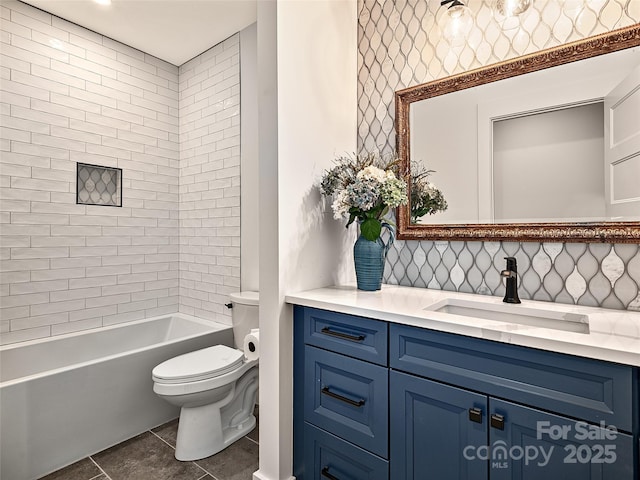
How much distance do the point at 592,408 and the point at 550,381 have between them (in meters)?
0.10

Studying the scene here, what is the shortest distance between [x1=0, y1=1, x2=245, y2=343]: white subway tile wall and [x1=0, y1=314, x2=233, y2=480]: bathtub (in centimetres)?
15

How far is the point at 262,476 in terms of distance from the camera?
1.58 meters

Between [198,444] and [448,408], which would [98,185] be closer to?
[198,444]

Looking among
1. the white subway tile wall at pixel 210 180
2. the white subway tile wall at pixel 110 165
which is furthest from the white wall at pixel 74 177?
the white subway tile wall at pixel 210 180

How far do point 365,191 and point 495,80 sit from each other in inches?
30.1

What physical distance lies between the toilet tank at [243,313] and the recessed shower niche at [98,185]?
1.29m

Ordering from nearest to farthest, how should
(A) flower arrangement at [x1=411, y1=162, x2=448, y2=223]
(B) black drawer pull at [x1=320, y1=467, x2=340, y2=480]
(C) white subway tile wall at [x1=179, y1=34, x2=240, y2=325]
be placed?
(B) black drawer pull at [x1=320, y1=467, x2=340, y2=480] → (A) flower arrangement at [x1=411, y1=162, x2=448, y2=223] → (C) white subway tile wall at [x1=179, y1=34, x2=240, y2=325]

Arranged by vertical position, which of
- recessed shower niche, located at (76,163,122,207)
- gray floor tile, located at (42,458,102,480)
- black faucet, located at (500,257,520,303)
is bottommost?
gray floor tile, located at (42,458,102,480)

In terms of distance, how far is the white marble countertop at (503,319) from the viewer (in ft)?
2.83

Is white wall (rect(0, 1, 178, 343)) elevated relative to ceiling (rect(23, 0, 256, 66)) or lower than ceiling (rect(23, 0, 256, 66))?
lower

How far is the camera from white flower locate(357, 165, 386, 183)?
1529 millimetres

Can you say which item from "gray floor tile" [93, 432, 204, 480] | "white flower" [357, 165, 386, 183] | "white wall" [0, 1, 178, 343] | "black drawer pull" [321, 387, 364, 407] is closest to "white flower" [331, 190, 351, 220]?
"white flower" [357, 165, 386, 183]

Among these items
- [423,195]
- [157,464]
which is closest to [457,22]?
[423,195]

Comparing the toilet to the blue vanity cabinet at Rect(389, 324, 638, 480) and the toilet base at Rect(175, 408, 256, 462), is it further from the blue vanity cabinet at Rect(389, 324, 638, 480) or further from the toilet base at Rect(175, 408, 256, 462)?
the blue vanity cabinet at Rect(389, 324, 638, 480)
